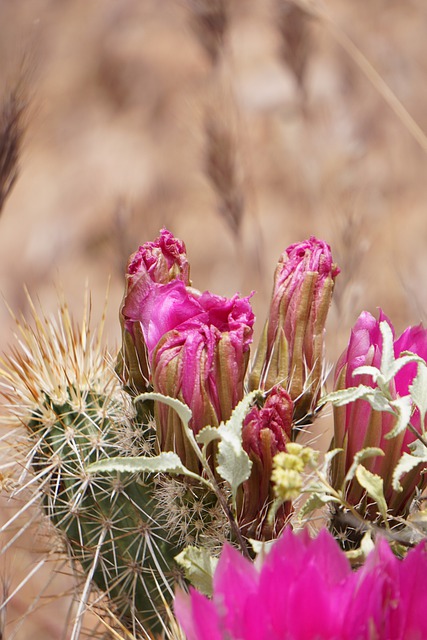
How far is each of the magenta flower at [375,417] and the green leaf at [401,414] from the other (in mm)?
47

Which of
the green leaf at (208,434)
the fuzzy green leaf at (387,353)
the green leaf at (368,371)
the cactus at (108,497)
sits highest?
the fuzzy green leaf at (387,353)

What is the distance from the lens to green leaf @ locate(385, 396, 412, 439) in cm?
58

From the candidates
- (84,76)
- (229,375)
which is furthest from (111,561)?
(84,76)

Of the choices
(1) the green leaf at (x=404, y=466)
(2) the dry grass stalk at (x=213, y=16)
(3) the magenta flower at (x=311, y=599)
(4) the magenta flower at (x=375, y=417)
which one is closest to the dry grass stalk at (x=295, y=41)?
(2) the dry grass stalk at (x=213, y=16)

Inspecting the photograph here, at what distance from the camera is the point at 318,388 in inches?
30.0

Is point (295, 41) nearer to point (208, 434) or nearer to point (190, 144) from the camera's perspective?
point (190, 144)

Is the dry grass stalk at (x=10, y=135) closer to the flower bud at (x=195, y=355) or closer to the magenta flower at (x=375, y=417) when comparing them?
the flower bud at (x=195, y=355)

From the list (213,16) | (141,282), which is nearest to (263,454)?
(141,282)

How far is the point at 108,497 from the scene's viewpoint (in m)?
0.81

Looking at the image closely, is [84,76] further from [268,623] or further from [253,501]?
[268,623]

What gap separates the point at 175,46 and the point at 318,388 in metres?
2.72

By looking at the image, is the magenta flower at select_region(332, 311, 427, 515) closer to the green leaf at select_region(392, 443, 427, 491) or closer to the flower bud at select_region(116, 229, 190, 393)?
the green leaf at select_region(392, 443, 427, 491)

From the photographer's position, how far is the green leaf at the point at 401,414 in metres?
0.58

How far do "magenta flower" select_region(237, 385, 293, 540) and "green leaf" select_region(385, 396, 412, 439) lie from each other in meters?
0.09
